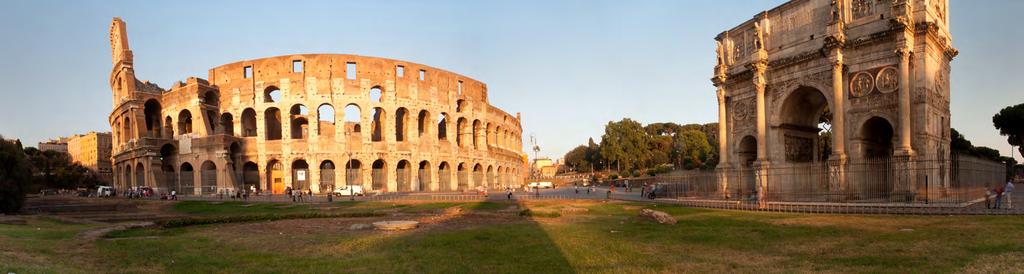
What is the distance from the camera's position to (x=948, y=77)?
1033 inches

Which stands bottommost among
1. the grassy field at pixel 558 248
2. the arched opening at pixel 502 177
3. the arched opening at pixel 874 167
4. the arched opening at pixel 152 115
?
the arched opening at pixel 502 177

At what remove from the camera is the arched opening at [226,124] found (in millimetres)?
50969

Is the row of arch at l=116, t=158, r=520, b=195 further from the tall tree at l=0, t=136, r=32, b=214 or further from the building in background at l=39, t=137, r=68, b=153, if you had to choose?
the building in background at l=39, t=137, r=68, b=153

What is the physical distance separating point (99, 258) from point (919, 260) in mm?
13731

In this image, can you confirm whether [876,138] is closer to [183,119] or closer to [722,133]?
[722,133]

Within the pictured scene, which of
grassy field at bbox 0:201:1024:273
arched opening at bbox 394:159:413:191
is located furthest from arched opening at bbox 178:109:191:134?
grassy field at bbox 0:201:1024:273

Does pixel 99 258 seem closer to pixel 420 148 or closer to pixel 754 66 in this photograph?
pixel 754 66

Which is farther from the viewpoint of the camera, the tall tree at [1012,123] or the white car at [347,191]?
the tall tree at [1012,123]

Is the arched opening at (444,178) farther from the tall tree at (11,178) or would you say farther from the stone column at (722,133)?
the tall tree at (11,178)

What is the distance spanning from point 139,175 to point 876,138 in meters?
55.1

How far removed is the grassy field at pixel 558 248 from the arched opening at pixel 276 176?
3356 centimetres

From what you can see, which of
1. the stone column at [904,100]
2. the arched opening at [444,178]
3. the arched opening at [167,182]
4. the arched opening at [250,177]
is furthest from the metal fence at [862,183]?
the arched opening at [167,182]

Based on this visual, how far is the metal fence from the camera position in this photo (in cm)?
2166

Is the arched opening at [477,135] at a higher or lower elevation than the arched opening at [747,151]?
higher
